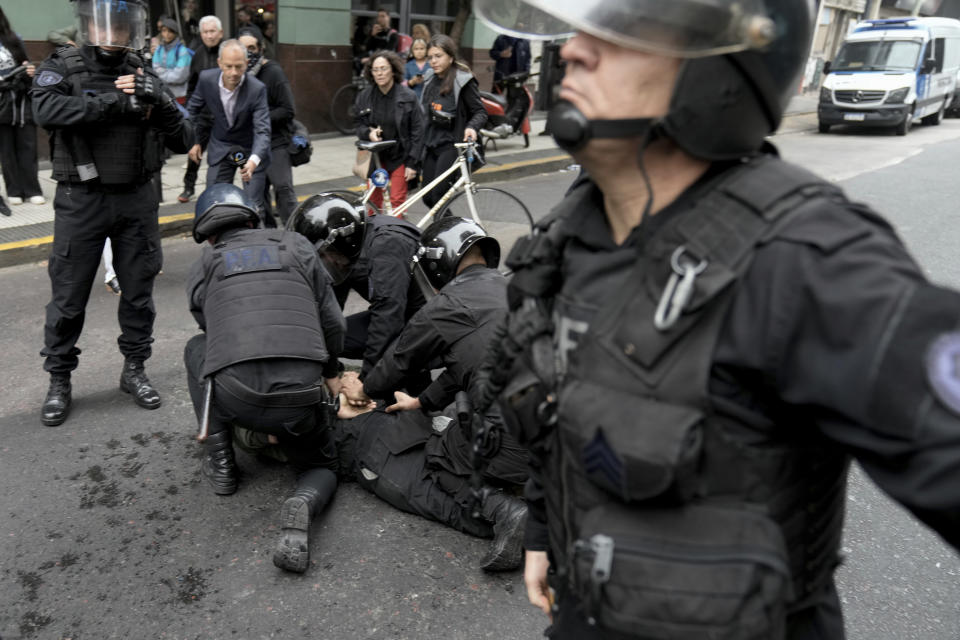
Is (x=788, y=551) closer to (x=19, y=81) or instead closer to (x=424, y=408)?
(x=424, y=408)

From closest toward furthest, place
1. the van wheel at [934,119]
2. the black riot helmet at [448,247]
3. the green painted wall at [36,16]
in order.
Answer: the black riot helmet at [448,247] → the green painted wall at [36,16] → the van wheel at [934,119]

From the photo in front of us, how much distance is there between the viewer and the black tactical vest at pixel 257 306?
3.04 metres

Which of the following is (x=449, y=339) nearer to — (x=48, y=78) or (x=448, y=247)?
(x=448, y=247)

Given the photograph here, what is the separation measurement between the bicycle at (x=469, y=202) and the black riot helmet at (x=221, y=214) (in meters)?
2.76

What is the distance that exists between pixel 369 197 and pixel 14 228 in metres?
2.91

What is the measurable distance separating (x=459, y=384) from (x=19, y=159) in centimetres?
581

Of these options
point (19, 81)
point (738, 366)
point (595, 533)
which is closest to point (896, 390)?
point (738, 366)

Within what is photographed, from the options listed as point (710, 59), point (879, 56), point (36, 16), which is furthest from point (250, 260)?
point (879, 56)

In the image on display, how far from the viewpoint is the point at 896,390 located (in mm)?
914

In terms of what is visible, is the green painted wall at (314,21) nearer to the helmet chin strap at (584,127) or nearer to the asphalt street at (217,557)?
the asphalt street at (217,557)

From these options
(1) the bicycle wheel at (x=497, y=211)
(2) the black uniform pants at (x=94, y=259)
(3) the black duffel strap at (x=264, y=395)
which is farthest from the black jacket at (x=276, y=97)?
(3) the black duffel strap at (x=264, y=395)

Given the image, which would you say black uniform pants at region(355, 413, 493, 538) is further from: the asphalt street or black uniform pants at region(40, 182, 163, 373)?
black uniform pants at region(40, 182, 163, 373)

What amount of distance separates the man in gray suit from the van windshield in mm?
14684

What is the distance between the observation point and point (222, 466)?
11.0ft
